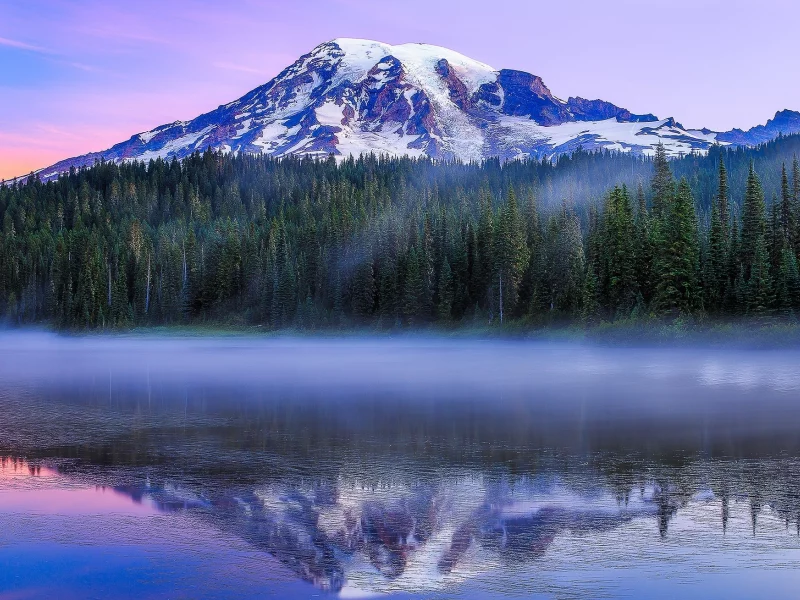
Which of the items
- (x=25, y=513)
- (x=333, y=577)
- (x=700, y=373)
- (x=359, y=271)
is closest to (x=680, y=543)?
(x=333, y=577)

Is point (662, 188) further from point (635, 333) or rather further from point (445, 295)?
point (445, 295)

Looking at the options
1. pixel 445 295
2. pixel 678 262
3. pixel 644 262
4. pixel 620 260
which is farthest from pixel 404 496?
pixel 445 295

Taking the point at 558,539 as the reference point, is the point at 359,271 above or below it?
above

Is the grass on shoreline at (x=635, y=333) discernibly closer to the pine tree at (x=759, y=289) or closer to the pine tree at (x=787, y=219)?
the pine tree at (x=759, y=289)

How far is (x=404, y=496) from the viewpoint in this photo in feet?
50.5

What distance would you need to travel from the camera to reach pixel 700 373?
45281mm

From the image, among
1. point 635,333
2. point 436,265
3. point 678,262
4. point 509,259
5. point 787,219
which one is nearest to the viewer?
point 678,262

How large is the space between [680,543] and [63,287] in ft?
502

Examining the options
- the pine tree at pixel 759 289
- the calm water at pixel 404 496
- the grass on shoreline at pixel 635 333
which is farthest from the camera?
the pine tree at pixel 759 289

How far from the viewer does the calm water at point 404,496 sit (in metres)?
10.8

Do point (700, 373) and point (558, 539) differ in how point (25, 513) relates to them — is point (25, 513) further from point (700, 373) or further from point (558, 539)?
point (700, 373)

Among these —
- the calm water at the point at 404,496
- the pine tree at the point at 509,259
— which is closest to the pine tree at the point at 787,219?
the pine tree at the point at 509,259

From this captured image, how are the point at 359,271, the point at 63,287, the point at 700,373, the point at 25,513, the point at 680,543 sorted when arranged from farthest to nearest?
the point at 63,287
the point at 359,271
the point at 700,373
the point at 25,513
the point at 680,543

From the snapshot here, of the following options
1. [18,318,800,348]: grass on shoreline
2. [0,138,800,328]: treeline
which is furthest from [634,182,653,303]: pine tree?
[18,318,800,348]: grass on shoreline
